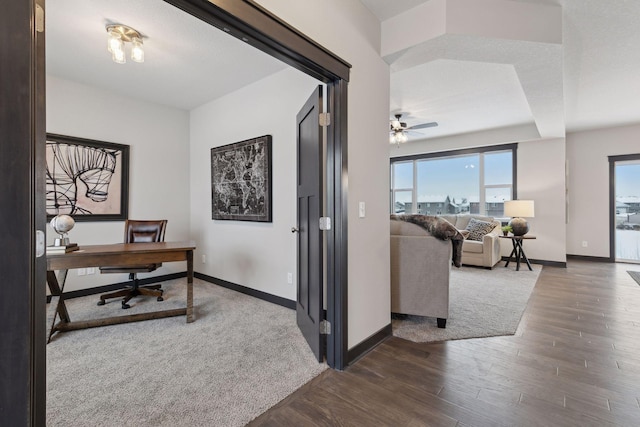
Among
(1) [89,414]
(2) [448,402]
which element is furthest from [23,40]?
(2) [448,402]

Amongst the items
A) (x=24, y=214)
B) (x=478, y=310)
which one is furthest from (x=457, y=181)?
(x=24, y=214)

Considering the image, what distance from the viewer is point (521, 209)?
5.27 metres

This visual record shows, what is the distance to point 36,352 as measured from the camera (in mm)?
845

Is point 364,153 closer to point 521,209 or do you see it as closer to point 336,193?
point 336,193

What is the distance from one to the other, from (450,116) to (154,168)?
15.9 ft

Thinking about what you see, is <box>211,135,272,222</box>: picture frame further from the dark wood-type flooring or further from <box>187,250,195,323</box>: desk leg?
the dark wood-type flooring

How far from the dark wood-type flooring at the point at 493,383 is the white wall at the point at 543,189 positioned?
10.5 ft

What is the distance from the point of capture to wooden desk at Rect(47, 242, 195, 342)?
235 cm

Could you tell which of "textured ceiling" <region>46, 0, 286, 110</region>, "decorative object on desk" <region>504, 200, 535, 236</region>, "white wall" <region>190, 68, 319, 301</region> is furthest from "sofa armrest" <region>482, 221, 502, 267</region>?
"textured ceiling" <region>46, 0, 286, 110</region>

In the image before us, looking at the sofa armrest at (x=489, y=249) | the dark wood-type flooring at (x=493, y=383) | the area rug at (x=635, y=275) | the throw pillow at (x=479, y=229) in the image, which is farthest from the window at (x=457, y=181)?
the dark wood-type flooring at (x=493, y=383)

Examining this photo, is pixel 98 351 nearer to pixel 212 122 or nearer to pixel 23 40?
pixel 23 40

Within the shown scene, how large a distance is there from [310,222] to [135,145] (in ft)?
10.4

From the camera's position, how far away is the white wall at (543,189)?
17.9ft

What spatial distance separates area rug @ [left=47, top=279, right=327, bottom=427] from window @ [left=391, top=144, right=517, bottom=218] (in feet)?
17.4
